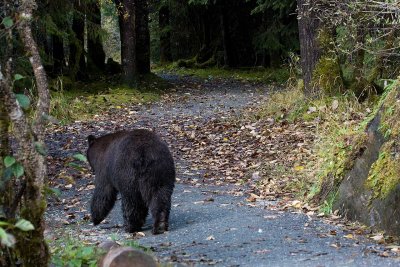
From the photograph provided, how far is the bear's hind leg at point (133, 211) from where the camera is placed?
8586 mm

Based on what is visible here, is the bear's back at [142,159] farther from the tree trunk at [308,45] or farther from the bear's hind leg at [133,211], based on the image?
the tree trunk at [308,45]

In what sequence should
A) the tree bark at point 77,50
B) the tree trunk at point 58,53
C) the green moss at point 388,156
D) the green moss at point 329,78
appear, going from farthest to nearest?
the tree trunk at point 58,53 < the tree bark at point 77,50 < the green moss at point 329,78 < the green moss at point 388,156

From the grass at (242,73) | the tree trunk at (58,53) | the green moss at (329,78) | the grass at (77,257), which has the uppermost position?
the tree trunk at (58,53)

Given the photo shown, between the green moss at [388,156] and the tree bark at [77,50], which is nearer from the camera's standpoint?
the green moss at [388,156]

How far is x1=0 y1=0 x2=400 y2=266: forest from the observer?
5.13 metres

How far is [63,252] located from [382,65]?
31.2 ft

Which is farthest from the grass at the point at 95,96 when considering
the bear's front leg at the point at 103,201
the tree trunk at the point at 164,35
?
the tree trunk at the point at 164,35

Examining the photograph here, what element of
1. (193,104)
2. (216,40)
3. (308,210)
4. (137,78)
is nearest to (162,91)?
(137,78)

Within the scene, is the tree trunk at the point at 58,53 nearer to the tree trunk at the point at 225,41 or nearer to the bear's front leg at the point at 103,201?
the tree trunk at the point at 225,41

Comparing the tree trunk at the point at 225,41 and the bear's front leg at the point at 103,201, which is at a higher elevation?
the tree trunk at the point at 225,41

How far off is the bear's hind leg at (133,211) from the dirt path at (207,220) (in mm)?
163

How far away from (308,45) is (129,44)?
27.3 ft

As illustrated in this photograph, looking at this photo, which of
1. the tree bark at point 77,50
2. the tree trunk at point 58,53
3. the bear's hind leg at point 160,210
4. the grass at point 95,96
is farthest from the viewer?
the tree trunk at point 58,53

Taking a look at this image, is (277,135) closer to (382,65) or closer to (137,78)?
(382,65)
